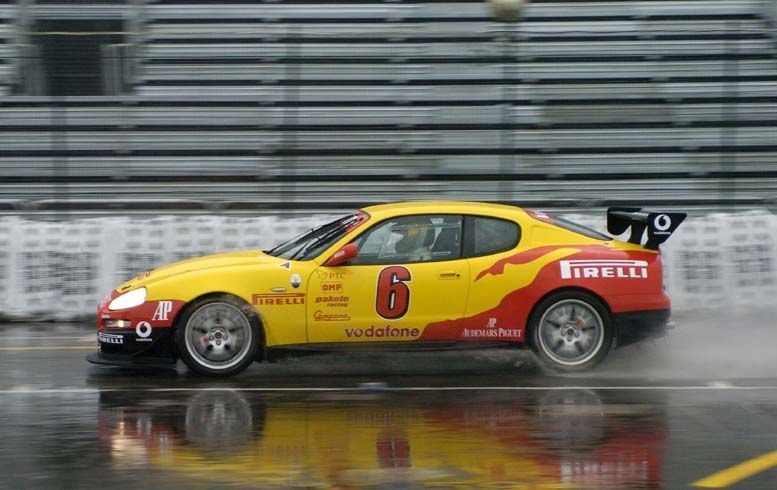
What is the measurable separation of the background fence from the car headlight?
325 centimetres

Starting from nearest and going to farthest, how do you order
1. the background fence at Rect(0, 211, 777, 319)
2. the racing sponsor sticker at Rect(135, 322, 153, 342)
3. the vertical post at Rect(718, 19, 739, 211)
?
the racing sponsor sticker at Rect(135, 322, 153, 342), the background fence at Rect(0, 211, 777, 319), the vertical post at Rect(718, 19, 739, 211)

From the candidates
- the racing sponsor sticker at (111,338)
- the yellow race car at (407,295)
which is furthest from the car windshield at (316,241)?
the racing sponsor sticker at (111,338)

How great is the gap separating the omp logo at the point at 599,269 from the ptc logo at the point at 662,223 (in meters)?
0.34

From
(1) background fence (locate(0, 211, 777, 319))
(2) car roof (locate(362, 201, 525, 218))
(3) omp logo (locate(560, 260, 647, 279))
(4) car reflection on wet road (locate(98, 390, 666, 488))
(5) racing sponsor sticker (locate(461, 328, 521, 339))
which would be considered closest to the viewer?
(4) car reflection on wet road (locate(98, 390, 666, 488))

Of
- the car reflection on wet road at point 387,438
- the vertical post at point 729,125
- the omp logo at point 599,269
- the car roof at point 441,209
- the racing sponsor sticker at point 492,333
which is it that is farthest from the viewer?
the vertical post at point 729,125

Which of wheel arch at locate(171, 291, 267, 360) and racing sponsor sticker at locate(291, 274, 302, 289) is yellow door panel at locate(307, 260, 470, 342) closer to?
racing sponsor sticker at locate(291, 274, 302, 289)

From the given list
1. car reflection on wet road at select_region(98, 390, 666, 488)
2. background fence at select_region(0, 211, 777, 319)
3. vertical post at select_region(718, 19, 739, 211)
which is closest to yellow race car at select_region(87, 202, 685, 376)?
car reflection on wet road at select_region(98, 390, 666, 488)

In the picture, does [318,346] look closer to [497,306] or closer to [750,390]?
[497,306]

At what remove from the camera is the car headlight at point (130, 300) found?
28.1 feet

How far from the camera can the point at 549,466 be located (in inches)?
242

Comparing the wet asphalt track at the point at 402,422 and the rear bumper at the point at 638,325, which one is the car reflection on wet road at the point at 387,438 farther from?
the rear bumper at the point at 638,325

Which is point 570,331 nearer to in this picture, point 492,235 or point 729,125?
point 492,235

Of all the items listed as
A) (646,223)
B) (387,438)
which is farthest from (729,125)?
(387,438)

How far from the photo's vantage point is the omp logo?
8758 mm
